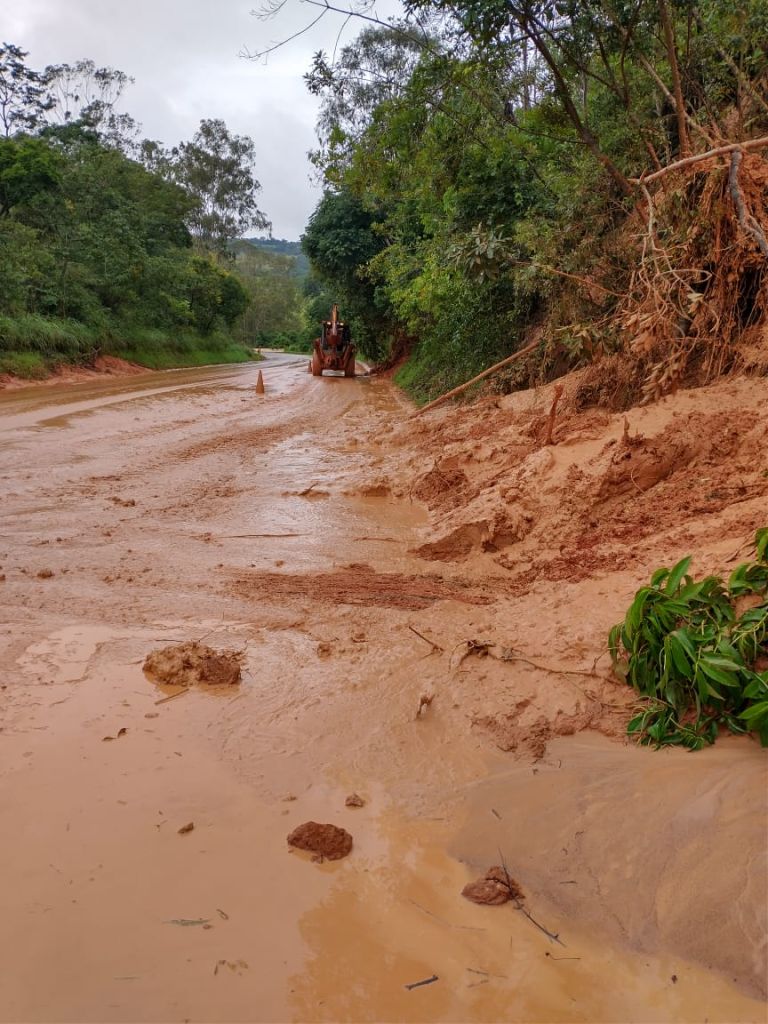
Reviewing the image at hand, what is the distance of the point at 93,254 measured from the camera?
25891mm

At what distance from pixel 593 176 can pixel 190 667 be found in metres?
8.45

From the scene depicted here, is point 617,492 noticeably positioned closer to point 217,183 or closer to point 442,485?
point 442,485

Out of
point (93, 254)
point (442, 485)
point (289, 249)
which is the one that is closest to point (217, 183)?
point (93, 254)

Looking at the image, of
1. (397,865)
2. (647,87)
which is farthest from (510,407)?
(397,865)

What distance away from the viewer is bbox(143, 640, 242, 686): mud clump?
3639 mm

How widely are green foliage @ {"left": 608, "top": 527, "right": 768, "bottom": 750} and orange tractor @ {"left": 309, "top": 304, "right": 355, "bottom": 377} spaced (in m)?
23.8

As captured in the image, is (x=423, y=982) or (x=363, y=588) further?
(x=363, y=588)

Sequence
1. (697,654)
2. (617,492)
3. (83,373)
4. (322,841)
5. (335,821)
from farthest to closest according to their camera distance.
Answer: (83,373) < (617,492) < (697,654) < (335,821) < (322,841)

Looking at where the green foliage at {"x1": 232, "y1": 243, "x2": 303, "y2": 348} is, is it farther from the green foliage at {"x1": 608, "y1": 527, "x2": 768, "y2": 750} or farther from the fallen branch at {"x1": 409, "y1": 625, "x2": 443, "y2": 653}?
the green foliage at {"x1": 608, "y1": 527, "x2": 768, "y2": 750}

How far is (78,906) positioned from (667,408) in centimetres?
539

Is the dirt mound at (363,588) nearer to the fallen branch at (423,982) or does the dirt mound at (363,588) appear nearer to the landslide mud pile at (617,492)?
the landslide mud pile at (617,492)

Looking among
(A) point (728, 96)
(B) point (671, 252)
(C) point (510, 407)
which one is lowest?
(C) point (510, 407)

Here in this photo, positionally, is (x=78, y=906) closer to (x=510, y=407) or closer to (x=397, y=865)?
(x=397, y=865)

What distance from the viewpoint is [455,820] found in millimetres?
2719
